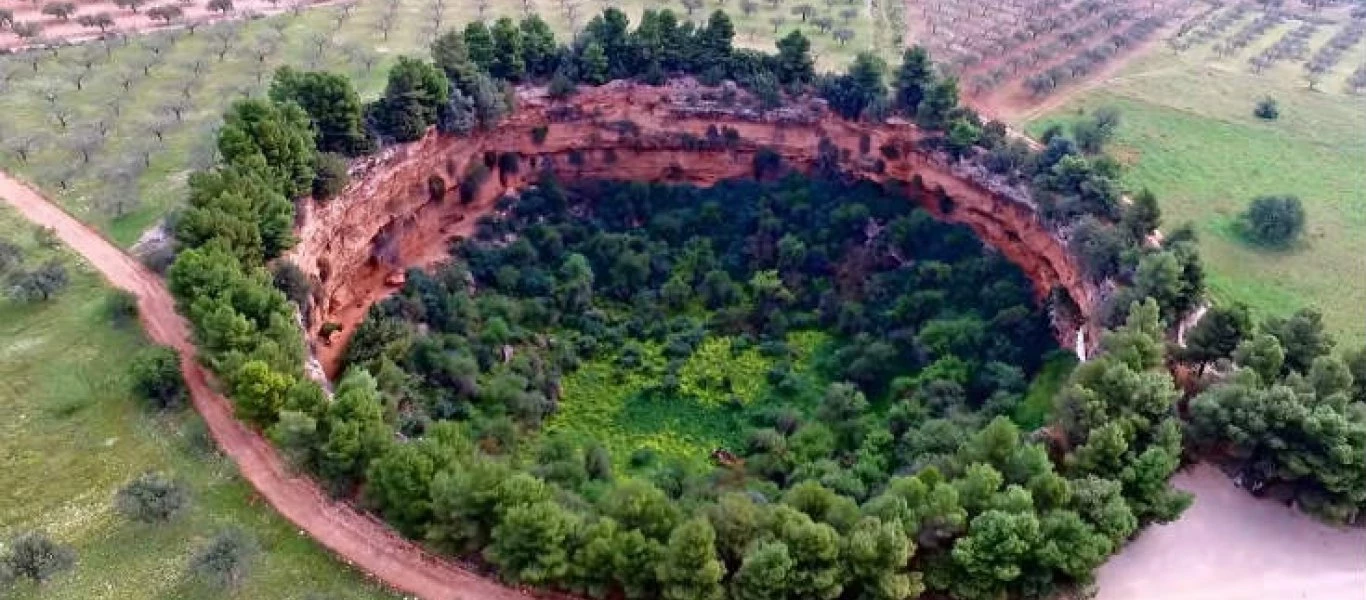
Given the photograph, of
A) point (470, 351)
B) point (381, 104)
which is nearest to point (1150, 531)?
point (470, 351)

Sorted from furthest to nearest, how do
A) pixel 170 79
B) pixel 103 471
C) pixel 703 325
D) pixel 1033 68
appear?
pixel 1033 68, pixel 170 79, pixel 703 325, pixel 103 471

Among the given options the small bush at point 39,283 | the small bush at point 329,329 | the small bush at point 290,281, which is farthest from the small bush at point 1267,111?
the small bush at point 39,283

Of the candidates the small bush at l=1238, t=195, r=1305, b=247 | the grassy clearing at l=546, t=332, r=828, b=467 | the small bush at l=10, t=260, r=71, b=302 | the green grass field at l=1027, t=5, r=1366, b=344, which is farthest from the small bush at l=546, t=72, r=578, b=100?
the small bush at l=1238, t=195, r=1305, b=247

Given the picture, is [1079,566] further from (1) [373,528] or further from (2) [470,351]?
(2) [470,351]

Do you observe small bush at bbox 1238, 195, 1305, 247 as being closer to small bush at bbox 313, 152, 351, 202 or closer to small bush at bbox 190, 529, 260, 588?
small bush at bbox 313, 152, 351, 202

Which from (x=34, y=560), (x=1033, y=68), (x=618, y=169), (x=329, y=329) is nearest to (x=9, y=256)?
(x=329, y=329)

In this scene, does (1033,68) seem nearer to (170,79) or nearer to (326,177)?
(326,177)
